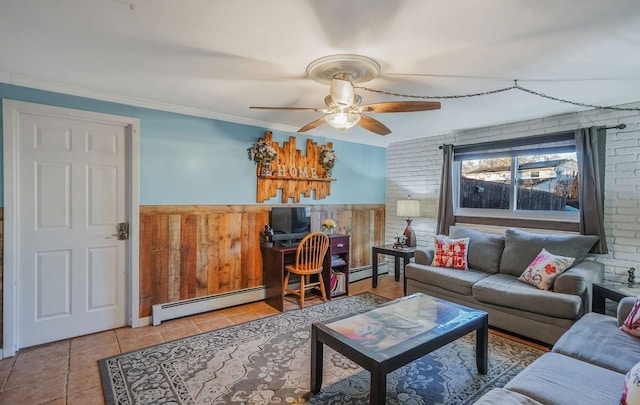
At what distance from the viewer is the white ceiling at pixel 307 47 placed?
157 centimetres

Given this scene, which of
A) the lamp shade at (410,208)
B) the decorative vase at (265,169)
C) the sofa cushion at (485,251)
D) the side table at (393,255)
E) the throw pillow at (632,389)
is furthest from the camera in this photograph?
the lamp shade at (410,208)

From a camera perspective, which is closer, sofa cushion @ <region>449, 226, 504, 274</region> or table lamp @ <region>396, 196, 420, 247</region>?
sofa cushion @ <region>449, 226, 504, 274</region>

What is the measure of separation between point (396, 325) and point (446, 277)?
5.00 feet

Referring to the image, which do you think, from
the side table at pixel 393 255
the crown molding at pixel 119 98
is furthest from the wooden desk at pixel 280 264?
the crown molding at pixel 119 98

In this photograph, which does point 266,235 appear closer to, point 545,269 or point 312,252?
point 312,252

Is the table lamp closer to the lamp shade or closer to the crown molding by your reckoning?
the lamp shade

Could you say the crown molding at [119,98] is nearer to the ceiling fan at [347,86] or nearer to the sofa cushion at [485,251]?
the ceiling fan at [347,86]

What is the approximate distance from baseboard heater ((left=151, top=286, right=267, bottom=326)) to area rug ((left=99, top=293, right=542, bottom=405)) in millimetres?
568

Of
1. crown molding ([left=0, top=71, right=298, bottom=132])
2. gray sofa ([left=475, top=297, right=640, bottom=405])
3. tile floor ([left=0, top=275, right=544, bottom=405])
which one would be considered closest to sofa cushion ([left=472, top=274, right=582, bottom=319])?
gray sofa ([left=475, top=297, right=640, bottom=405])

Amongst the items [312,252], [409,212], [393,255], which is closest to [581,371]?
[312,252]

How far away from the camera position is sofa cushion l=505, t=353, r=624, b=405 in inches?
53.6

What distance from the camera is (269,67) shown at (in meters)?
2.25

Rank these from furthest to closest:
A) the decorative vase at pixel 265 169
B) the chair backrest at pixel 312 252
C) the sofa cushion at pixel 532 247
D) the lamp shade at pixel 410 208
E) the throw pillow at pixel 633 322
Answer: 1. the lamp shade at pixel 410 208
2. the decorative vase at pixel 265 169
3. the chair backrest at pixel 312 252
4. the sofa cushion at pixel 532 247
5. the throw pillow at pixel 633 322

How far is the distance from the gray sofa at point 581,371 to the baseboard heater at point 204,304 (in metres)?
2.87
